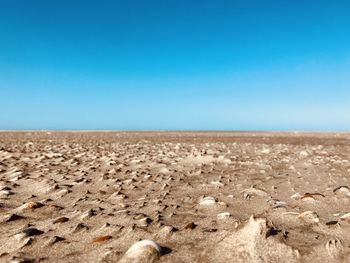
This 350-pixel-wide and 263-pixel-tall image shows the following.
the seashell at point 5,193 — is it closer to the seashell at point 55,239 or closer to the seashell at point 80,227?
the seashell at point 80,227

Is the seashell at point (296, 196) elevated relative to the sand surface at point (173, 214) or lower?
elevated

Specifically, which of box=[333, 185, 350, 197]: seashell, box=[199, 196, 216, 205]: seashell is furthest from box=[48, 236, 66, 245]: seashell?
box=[333, 185, 350, 197]: seashell

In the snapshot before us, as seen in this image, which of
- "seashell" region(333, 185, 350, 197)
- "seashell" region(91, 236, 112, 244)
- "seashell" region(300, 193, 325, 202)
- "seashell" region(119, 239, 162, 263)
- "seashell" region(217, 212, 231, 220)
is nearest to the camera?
"seashell" region(119, 239, 162, 263)

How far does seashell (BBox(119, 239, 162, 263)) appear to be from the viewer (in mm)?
2995

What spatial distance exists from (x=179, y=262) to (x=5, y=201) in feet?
11.7

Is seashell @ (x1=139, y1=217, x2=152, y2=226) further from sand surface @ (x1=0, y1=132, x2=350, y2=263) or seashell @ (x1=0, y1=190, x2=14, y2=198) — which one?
seashell @ (x1=0, y1=190, x2=14, y2=198)

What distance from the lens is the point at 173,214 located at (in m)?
4.48

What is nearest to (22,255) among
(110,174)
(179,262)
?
(179,262)

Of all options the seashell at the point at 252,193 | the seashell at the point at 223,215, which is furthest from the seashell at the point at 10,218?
the seashell at the point at 252,193

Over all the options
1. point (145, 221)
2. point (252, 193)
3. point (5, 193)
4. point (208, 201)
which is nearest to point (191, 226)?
point (145, 221)

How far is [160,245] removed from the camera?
133 inches

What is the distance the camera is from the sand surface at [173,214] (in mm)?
3162

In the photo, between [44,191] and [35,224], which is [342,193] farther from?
[44,191]

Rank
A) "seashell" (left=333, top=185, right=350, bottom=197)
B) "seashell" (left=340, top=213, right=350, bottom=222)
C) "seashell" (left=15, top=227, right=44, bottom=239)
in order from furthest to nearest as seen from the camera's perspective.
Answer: "seashell" (left=333, top=185, right=350, bottom=197), "seashell" (left=340, top=213, right=350, bottom=222), "seashell" (left=15, top=227, right=44, bottom=239)
